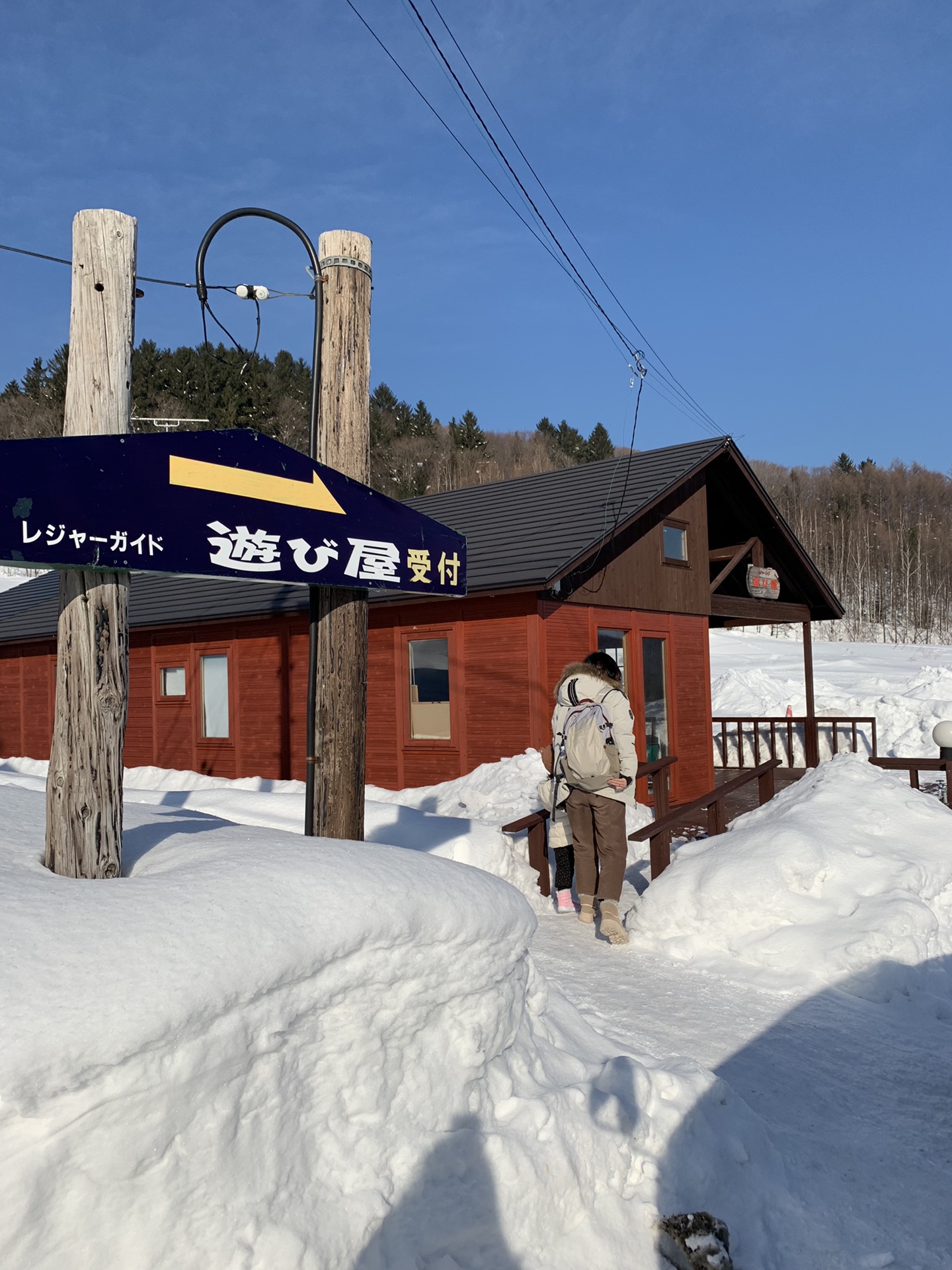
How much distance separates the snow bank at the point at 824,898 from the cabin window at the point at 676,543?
789 cm

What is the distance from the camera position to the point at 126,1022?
7.82 feet

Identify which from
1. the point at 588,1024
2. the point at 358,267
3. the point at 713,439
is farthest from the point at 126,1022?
the point at 713,439

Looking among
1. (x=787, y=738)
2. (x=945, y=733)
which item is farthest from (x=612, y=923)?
(x=787, y=738)

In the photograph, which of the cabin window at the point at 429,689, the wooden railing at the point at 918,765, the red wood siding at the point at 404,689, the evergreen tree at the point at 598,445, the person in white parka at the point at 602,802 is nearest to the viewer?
the person in white parka at the point at 602,802

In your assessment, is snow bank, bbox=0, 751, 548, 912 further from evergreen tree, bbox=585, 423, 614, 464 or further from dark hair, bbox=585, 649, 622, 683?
evergreen tree, bbox=585, 423, 614, 464

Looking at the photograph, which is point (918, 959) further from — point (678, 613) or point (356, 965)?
point (678, 613)

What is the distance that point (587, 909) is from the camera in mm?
6738

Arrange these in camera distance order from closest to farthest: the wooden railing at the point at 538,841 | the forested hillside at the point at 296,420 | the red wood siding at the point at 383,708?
the wooden railing at the point at 538,841
the red wood siding at the point at 383,708
the forested hillside at the point at 296,420

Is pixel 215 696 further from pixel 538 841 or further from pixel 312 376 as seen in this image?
pixel 312 376

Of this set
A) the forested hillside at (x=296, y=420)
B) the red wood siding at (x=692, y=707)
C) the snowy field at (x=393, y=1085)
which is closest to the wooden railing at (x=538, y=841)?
the snowy field at (x=393, y=1085)

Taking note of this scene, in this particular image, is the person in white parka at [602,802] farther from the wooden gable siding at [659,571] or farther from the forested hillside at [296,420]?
the forested hillside at [296,420]

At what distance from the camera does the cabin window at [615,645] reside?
42.8 feet

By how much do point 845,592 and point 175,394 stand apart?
4147 centimetres

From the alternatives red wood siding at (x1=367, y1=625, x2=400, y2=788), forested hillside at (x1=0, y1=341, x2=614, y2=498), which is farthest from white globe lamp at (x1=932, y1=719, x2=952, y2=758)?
forested hillside at (x1=0, y1=341, x2=614, y2=498)
